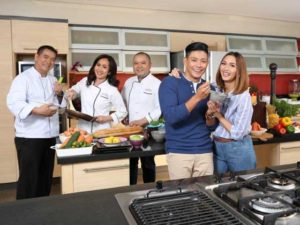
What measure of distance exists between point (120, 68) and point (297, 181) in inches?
131

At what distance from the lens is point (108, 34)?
4078mm

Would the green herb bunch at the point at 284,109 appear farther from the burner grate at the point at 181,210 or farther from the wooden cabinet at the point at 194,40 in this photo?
the wooden cabinet at the point at 194,40

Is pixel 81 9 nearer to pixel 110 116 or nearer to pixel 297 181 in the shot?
pixel 110 116

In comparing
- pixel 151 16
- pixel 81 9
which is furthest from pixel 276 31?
pixel 81 9

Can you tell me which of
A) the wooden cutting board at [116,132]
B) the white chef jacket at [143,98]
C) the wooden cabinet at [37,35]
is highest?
the wooden cabinet at [37,35]

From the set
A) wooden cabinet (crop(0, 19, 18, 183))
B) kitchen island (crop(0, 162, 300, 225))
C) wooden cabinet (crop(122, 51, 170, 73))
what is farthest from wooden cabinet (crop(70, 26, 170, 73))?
kitchen island (crop(0, 162, 300, 225))

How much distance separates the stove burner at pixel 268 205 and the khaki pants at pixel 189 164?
33.2 inches

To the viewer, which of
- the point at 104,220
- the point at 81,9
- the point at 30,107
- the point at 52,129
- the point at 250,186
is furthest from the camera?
the point at 81,9

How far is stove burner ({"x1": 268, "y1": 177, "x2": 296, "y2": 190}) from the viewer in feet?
3.09

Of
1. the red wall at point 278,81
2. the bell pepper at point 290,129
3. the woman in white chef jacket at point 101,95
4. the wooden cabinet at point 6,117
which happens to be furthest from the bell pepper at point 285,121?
the red wall at point 278,81

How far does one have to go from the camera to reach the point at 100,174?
1755mm

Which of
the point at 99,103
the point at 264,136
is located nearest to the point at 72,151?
the point at 99,103

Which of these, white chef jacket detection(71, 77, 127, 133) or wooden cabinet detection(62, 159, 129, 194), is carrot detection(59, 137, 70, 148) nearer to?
wooden cabinet detection(62, 159, 129, 194)

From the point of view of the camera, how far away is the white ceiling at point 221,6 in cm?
397
